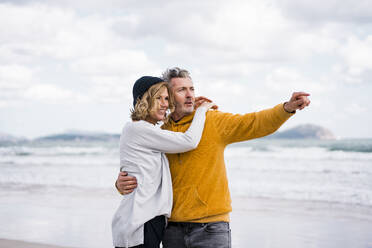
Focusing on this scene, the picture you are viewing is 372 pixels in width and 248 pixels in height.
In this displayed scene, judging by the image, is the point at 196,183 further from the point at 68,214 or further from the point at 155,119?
the point at 68,214

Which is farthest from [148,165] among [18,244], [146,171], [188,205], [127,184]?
[18,244]

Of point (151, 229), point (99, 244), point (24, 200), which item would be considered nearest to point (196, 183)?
point (151, 229)

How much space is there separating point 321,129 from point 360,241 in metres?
39.4

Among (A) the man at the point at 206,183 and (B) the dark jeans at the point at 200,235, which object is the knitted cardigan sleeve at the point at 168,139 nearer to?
(A) the man at the point at 206,183

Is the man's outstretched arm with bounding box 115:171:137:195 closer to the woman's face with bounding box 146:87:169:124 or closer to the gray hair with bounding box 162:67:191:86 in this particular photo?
the woman's face with bounding box 146:87:169:124

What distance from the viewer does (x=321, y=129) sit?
4256cm

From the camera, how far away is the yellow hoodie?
2285mm

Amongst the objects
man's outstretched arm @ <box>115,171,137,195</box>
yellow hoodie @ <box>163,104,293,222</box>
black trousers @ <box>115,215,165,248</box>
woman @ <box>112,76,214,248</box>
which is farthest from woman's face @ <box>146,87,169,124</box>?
black trousers @ <box>115,215,165,248</box>

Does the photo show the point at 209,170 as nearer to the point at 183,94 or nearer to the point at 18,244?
the point at 183,94

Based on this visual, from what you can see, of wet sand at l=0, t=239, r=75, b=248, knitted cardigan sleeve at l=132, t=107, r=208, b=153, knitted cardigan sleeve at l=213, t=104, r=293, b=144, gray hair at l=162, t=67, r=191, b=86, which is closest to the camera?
knitted cardigan sleeve at l=213, t=104, r=293, b=144

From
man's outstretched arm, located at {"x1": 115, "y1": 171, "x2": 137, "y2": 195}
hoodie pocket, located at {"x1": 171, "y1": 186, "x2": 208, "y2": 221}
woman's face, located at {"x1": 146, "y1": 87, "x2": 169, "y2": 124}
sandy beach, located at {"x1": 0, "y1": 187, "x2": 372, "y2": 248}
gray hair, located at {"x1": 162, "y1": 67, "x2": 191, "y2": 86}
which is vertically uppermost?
gray hair, located at {"x1": 162, "y1": 67, "x2": 191, "y2": 86}

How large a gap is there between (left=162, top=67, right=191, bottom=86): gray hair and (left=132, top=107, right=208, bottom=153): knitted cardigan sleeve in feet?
1.23

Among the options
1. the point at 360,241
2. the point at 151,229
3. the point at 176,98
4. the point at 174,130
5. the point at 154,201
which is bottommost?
the point at 360,241

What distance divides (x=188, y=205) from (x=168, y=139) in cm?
41
